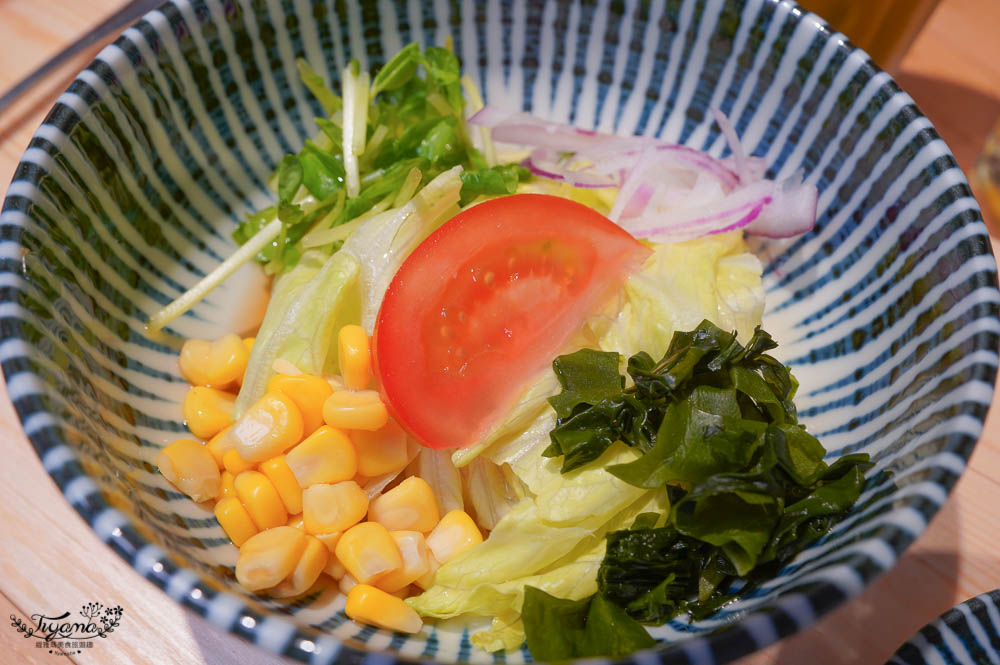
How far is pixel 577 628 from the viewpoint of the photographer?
4.85 ft

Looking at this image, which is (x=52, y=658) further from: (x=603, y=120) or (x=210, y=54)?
(x=603, y=120)

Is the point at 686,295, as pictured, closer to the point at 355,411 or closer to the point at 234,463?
the point at 355,411

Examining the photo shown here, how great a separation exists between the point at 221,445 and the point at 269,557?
377 mm

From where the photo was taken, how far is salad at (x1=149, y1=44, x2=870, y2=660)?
147 centimetres

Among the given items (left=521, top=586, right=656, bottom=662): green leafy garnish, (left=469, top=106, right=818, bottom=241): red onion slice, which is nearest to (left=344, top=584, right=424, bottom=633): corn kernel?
(left=521, top=586, right=656, bottom=662): green leafy garnish

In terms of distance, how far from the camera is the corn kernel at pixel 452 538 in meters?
1.67

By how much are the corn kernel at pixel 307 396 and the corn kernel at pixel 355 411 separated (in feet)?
0.30

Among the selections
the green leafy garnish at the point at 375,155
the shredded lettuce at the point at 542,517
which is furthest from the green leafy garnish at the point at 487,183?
the shredded lettuce at the point at 542,517

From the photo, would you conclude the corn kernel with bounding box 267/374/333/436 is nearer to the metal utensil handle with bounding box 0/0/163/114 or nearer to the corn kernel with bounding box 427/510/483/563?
the corn kernel with bounding box 427/510/483/563

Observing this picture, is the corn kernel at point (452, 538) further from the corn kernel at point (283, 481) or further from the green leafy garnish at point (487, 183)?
the green leafy garnish at point (487, 183)

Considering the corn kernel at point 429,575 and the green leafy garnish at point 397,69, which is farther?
the green leafy garnish at point 397,69

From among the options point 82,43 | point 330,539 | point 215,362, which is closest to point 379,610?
point 330,539

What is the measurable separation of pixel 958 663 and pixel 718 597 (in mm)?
513

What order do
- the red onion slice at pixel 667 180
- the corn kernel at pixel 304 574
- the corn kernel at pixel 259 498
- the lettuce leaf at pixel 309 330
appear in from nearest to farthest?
the corn kernel at pixel 304 574 < the corn kernel at pixel 259 498 < the lettuce leaf at pixel 309 330 < the red onion slice at pixel 667 180
